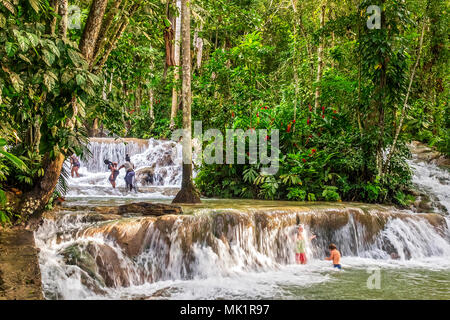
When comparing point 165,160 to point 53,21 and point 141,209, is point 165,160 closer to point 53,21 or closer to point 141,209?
point 141,209

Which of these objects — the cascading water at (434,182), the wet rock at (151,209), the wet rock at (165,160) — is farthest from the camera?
the wet rock at (165,160)

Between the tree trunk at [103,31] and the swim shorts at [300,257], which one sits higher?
the tree trunk at [103,31]

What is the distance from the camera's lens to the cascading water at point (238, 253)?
5238mm

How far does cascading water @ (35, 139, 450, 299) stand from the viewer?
5.24 m

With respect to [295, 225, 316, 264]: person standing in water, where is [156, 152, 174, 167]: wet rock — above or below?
above

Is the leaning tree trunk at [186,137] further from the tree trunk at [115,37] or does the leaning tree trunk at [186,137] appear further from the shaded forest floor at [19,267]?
the shaded forest floor at [19,267]

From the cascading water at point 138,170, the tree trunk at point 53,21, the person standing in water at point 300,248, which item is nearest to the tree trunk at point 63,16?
the tree trunk at point 53,21

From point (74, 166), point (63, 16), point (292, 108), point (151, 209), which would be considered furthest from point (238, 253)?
point (74, 166)

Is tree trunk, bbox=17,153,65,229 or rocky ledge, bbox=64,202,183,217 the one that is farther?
rocky ledge, bbox=64,202,183,217

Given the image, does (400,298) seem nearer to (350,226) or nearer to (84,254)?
(350,226)

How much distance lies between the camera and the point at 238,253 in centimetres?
664

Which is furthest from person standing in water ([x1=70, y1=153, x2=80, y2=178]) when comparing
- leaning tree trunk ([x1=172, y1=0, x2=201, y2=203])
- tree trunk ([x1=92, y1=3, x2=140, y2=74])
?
tree trunk ([x1=92, y1=3, x2=140, y2=74])

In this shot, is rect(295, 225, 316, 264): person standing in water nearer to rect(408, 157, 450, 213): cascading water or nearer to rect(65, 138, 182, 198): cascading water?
rect(65, 138, 182, 198): cascading water

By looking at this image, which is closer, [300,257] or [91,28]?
[91,28]
